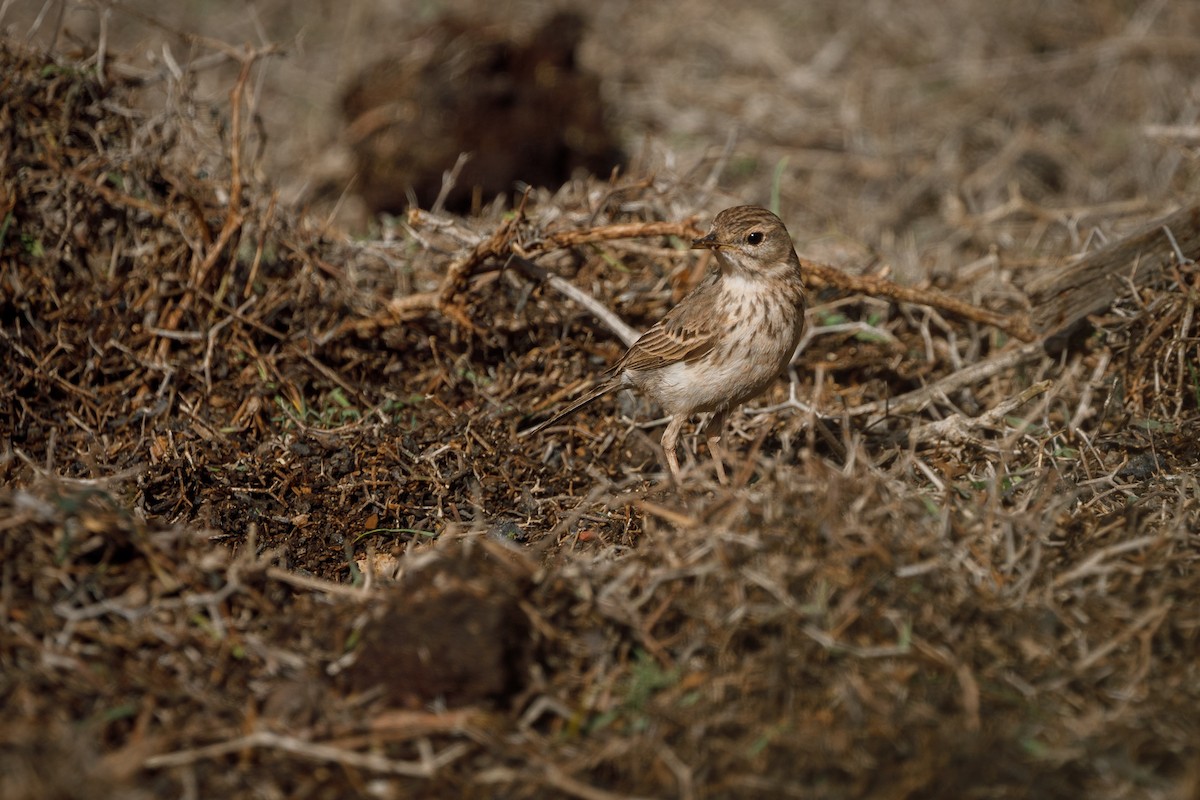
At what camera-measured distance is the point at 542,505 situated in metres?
5.06

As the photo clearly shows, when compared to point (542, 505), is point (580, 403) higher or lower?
higher

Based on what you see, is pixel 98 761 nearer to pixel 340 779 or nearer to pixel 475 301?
pixel 340 779

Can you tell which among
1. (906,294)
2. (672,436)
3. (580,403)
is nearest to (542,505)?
(580,403)

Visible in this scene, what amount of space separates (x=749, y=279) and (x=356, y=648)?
8.65 ft

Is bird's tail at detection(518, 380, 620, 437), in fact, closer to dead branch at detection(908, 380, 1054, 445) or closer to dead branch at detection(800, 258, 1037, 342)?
dead branch at detection(800, 258, 1037, 342)

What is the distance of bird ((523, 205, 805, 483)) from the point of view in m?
5.04

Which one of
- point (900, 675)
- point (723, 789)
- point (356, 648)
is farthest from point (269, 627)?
point (900, 675)

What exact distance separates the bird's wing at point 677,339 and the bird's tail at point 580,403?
9cm

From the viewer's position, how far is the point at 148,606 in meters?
3.54

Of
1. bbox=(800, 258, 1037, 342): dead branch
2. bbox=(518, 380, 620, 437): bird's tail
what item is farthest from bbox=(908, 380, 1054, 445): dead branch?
bbox=(518, 380, 620, 437): bird's tail

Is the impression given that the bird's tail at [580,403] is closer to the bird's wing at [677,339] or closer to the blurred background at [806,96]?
the bird's wing at [677,339]

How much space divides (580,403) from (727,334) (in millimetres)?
813

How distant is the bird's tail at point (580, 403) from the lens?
17.6ft

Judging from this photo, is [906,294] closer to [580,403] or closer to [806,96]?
[580,403]
